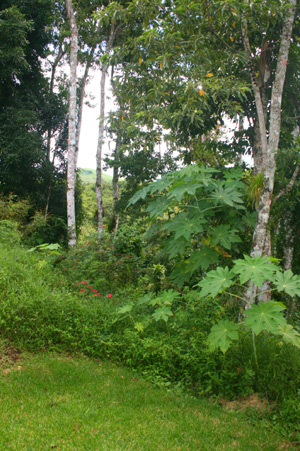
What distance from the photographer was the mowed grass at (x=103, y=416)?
2.77m

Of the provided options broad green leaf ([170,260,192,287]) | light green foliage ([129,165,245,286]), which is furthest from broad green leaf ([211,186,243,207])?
broad green leaf ([170,260,192,287])

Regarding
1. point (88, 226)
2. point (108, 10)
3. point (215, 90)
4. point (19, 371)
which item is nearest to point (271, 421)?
point (19, 371)

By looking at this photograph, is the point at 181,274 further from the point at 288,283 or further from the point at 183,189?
the point at 288,283

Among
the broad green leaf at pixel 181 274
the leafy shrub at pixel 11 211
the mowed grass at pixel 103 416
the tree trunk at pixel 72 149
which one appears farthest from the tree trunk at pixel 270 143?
the leafy shrub at pixel 11 211

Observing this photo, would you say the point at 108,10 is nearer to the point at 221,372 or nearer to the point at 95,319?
the point at 95,319

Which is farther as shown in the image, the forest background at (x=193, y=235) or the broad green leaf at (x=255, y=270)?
the forest background at (x=193, y=235)

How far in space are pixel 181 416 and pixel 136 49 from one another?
7407 millimetres

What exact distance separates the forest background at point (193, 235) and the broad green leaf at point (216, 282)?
0.05 ft

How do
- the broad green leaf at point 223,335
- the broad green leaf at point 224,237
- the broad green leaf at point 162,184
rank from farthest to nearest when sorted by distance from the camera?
1. the broad green leaf at point 162,184
2. the broad green leaf at point 224,237
3. the broad green leaf at point 223,335

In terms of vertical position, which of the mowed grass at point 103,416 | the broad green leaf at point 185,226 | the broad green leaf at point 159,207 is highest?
the broad green leaf at point 159,207

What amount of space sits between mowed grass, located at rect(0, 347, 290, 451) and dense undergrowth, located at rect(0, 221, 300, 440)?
289 mm

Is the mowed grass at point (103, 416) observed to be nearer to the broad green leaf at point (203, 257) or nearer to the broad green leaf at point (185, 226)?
the broad green leaf at point (203, 257)

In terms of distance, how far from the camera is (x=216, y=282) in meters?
3.39

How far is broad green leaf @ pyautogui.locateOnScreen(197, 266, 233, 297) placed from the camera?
3301 millimetres
